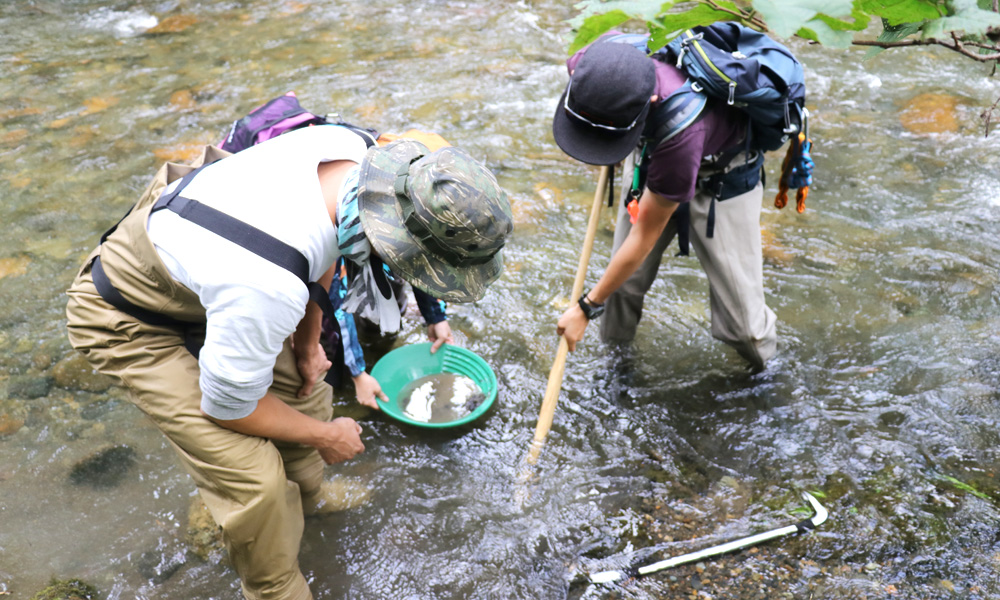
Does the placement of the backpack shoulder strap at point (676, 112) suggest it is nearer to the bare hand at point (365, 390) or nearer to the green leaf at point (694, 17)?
the green leaf at point (694, 17)

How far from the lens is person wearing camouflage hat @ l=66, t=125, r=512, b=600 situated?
1.56 m

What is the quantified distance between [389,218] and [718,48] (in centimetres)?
151

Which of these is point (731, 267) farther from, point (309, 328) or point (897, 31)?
point (897, 31)

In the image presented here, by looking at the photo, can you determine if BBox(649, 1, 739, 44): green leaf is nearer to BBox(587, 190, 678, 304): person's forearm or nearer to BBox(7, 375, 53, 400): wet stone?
BBox(587, 190, 678, 304): person's forearm

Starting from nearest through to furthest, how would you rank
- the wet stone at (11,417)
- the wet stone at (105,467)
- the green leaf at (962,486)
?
the green leaf at (962,486) < the wet stone at (105,467) < the wet stone at (11,417)

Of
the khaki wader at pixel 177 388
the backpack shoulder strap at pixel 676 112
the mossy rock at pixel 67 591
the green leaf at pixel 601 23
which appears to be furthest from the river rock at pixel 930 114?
Answer: the mossy rock at pixel 67 591

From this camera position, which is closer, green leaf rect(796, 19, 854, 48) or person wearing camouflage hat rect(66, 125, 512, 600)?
green leaf rect(796, 19, 854, 48)

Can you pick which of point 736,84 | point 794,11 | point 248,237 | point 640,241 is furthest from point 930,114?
point 248,237

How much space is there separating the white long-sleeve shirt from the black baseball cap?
79cm

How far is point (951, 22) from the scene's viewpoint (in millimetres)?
866

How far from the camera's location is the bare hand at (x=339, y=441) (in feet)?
6.81

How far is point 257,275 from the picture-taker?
154 centimetres

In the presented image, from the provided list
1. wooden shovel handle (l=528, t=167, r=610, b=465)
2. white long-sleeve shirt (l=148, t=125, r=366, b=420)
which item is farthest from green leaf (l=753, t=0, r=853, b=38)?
wooden shovel handle (l=528, t=167, r=610, b=465)

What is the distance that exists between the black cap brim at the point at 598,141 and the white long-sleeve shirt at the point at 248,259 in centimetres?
78
